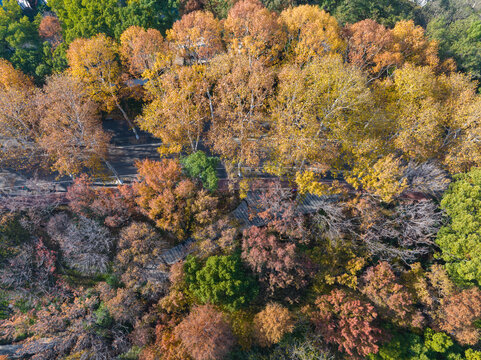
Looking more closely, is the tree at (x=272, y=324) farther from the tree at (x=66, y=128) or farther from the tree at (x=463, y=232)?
the tree at (x=66, y=128)

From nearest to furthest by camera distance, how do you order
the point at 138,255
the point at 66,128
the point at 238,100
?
the point at 138,255 → the point at 238,100 → the point at 66,128

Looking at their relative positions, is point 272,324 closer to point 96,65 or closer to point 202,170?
point 202,170

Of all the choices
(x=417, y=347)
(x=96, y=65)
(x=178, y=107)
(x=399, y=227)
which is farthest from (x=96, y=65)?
(x=417, y=347)

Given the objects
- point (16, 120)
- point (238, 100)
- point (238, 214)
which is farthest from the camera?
point (16, 120)

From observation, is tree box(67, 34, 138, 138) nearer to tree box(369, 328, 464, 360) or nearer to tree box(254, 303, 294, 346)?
tree box(254, 303, 294, 346)

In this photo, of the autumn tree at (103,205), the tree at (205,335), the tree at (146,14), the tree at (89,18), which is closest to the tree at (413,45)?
the tree at (146,14)

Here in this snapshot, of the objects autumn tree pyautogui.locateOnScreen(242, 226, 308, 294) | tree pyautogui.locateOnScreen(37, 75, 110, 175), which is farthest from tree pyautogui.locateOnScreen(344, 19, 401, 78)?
tree pyautogui.locateOnScreen(37, 75, 110, 175)
